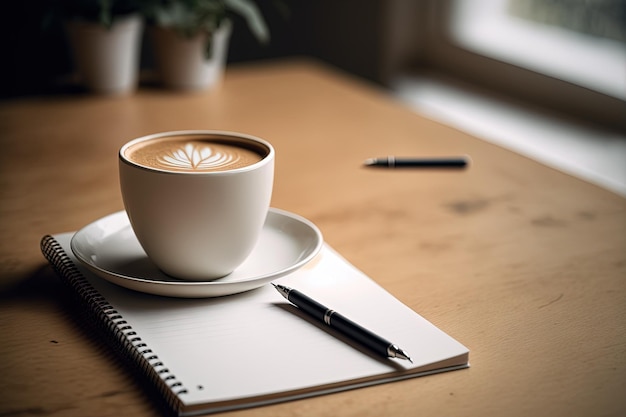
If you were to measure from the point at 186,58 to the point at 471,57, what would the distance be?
99 cm

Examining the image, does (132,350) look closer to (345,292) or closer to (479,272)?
(345,292)

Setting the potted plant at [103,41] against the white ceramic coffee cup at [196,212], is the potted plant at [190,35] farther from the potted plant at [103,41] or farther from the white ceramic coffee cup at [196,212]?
the white ceramic coffee cup at [196,212]

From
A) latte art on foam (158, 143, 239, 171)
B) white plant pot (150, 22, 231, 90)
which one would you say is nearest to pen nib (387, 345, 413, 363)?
latte art on foam (158, 143, 239, 171)

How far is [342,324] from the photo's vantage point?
70 centimetres

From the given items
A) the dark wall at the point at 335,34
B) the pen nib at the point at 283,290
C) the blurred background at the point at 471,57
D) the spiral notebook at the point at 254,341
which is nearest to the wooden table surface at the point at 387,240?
the spiral notebook at the point at 254,341

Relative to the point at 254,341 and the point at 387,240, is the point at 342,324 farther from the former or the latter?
the point at 387,240

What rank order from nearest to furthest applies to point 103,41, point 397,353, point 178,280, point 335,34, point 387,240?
1. point 397,353
2. point 178,280
3. point 387,240
4. point 103,41
5. point 335,34

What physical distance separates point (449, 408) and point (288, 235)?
30cm

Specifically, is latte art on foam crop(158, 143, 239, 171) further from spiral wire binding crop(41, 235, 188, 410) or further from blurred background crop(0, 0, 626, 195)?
blurred background crop(0, 0, 626, 195)

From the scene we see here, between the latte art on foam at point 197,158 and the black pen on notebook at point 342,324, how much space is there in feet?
0.42

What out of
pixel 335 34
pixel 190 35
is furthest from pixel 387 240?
pixel 335 34

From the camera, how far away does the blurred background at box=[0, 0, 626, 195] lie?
6.08 feet

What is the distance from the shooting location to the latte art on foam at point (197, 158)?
0.76 metres

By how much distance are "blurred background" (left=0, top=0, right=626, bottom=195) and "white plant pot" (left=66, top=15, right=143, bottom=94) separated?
0.06m
